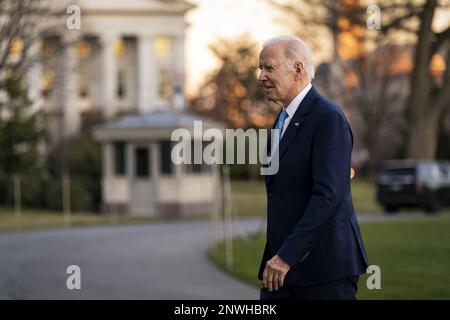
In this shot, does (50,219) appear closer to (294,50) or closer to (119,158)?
(119,158)

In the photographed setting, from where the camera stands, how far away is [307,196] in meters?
4.98

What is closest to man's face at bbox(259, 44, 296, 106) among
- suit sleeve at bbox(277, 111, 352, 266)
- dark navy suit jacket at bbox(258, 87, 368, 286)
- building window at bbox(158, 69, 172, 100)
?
dark navy suit jacket at bbox(258, 87, 368, 286)

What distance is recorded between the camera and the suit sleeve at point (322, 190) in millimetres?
4828

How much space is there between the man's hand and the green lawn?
665 centimetres

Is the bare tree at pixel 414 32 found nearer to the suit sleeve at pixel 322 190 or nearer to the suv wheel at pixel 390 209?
the suv wheel at pixel 390 209

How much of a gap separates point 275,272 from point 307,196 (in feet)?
1.22

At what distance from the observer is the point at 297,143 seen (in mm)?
5000

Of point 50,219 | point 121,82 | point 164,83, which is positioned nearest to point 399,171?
point 50,219

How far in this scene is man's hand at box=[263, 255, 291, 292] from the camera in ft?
16.0

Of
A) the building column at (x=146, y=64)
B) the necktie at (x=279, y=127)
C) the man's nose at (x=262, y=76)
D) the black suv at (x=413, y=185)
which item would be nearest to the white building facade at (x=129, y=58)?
the building column at (x=146, y=64)

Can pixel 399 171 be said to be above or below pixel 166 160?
below

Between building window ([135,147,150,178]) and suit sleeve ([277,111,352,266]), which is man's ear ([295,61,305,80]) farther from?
building window ([135,147,150,178])

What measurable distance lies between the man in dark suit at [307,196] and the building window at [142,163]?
96.5 feet
